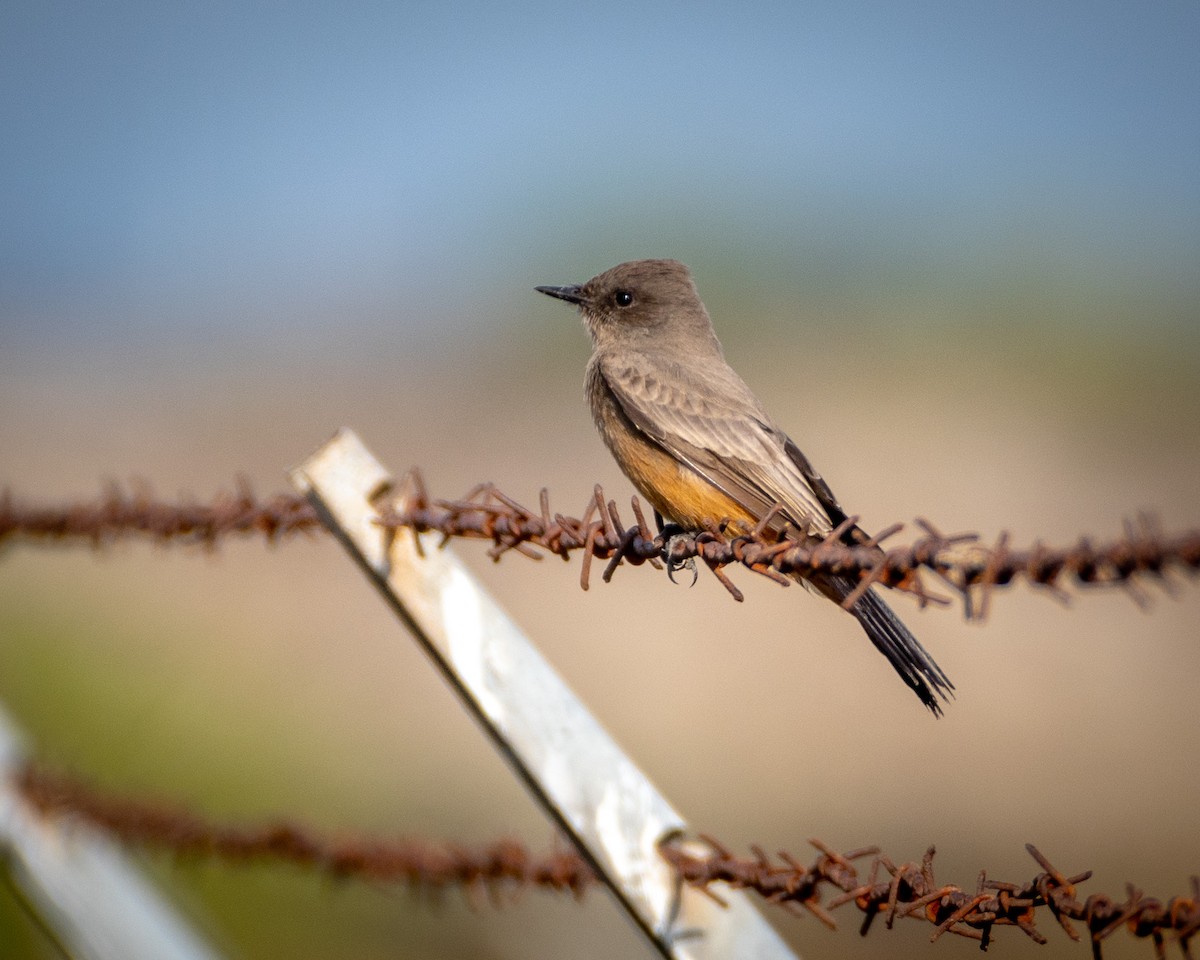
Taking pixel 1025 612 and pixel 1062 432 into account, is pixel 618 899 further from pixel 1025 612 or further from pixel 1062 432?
pixel 1062 432

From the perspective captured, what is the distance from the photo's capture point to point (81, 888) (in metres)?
3.49

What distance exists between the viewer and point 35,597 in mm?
11469

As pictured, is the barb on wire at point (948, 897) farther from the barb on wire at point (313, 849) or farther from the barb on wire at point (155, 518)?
the barb on wire at point (155, 518)

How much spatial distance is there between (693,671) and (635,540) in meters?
10.2

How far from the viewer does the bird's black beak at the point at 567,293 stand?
5.71 meters

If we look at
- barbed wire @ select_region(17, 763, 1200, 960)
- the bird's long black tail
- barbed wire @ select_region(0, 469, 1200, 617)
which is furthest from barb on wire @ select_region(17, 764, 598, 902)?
the bird's long black tail

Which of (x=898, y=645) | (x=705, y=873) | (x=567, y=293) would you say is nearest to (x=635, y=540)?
(x=705, y=873)

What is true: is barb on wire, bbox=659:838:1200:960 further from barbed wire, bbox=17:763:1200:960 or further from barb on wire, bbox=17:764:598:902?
barb on wire, bbox=17:764:598:902

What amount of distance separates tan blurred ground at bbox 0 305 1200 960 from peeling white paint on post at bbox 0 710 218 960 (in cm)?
291

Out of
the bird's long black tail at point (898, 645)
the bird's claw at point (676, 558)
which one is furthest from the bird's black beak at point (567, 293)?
the bird's long black tail at point (898, 645)

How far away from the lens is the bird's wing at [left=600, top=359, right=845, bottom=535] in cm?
434

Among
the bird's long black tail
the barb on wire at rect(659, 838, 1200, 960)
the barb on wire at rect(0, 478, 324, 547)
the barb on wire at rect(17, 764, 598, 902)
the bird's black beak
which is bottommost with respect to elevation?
the barb on wire at rect(659, 838, 1200, 960)

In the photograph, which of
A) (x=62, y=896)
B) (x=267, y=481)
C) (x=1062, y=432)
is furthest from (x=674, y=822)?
(x=1062, y=432)

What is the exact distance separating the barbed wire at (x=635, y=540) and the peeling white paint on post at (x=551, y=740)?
9 cm
